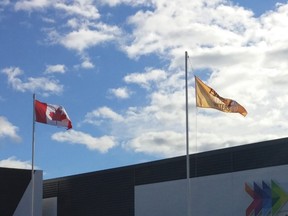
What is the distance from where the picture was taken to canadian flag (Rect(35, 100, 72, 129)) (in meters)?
31.5

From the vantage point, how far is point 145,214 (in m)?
39.2

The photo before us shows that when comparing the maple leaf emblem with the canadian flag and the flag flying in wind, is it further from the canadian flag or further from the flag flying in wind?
the flag flying in wind

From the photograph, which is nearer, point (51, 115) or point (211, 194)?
point (51, 115)

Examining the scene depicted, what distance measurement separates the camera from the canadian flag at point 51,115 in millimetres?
31516

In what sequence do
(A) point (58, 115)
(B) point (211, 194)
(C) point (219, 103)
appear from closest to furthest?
(C) point (219, 103) < (A) point (58, 115) < (B) point (211, 194)

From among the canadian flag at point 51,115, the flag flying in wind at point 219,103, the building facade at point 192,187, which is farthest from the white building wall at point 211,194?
the canadian flag at point 51,115

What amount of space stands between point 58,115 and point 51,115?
1.22 feet

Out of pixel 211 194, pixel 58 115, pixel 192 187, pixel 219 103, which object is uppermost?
pixel 58 115

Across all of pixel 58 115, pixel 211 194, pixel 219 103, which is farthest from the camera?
pixel 211 194

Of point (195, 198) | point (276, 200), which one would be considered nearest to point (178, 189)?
point (195, 198)

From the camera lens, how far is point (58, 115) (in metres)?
31.7

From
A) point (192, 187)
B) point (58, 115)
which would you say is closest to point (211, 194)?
point (192, 187)

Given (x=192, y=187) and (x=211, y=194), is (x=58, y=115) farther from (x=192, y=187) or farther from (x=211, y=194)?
(x=211, y=194)

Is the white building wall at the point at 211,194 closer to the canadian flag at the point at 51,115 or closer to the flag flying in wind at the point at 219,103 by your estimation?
the flag flying in wind at the point at 219,103
